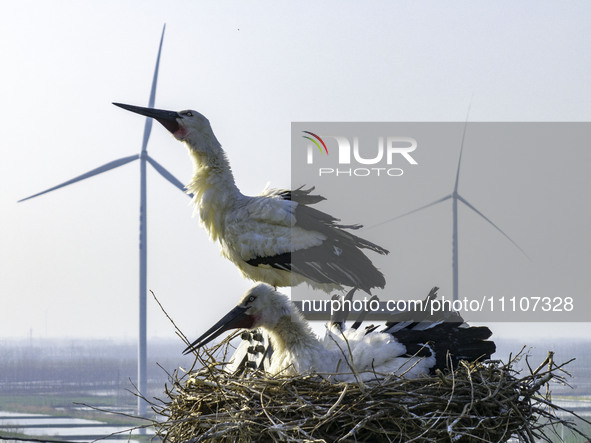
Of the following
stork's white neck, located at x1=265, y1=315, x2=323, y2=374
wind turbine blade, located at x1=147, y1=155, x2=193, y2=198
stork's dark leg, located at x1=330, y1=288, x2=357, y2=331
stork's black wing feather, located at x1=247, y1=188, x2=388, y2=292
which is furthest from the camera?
wind turbine blade, located at x1=147, y1=155, x2=193, y2=198

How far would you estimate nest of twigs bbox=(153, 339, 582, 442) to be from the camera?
15.1 feet

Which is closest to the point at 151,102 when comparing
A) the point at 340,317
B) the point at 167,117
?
the point at 167,117

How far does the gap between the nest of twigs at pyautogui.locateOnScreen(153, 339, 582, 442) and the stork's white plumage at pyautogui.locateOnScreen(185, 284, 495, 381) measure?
7.9 inches

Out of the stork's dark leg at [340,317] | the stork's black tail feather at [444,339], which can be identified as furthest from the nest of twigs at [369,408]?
the stork's dark leg at [340,317]

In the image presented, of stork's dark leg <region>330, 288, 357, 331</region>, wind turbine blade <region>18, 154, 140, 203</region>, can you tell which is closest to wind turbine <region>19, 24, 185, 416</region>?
wind turbine blade <region>18, 154, 140, 203</region>

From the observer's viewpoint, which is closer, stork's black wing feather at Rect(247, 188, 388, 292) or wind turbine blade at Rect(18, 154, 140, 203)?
stork's black wing feather at Rect(247, 188, 388, 292)

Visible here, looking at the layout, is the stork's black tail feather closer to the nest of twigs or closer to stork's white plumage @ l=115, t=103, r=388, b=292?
the nest of twigs

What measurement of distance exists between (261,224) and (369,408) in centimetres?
301

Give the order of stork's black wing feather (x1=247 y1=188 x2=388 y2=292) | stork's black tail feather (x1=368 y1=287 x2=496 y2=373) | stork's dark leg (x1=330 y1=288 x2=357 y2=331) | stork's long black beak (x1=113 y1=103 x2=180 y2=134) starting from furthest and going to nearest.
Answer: stork's black wing feather (x1=247 y1=188 x2=388 y2=292)
stork's long black beak (x1=113 y1=103 x2=180 y2=134)
stork's dark leg (x1=330 y1=288 x2=357 y2=331)
stork's black tail feather (x1=368 y1=287 x2=496 y2=373)

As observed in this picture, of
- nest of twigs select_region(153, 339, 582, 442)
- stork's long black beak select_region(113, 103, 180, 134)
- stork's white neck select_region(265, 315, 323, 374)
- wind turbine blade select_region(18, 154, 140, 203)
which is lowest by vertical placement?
nest of twigs select_region(153, 339, 582, 442)

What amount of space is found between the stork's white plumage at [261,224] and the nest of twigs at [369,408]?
2355 millimetres

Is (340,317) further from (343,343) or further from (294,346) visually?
(294,346)

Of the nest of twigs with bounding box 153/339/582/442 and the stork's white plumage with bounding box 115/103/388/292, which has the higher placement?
the stork's white plumage with bounding box 115/103/388/292

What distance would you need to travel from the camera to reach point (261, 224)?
24.5 feet
